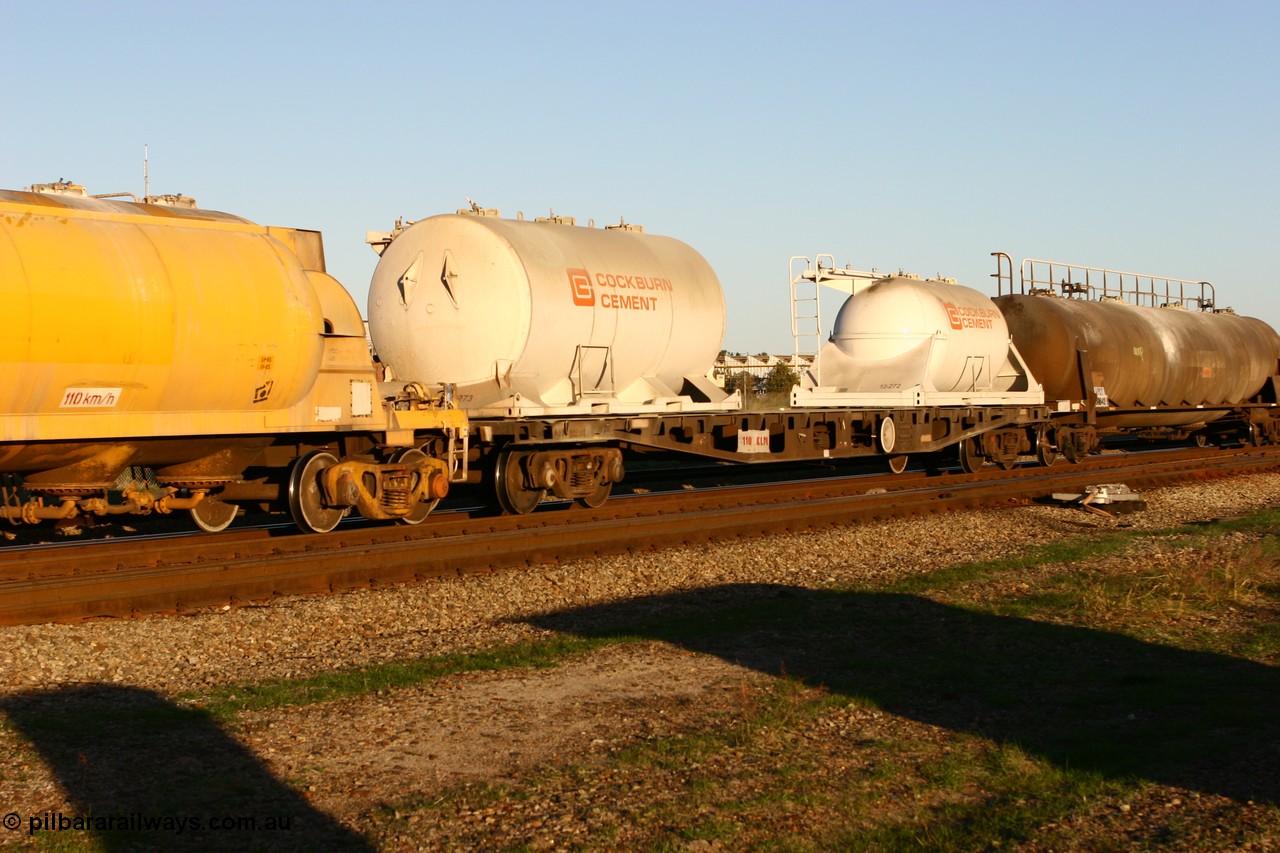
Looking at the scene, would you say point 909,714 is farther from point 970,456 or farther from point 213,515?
point 970,456

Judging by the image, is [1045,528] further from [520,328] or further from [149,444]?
[149,444]

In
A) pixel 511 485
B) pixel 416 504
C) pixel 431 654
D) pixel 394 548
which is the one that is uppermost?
pixel 511 485

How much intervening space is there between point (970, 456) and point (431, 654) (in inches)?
673

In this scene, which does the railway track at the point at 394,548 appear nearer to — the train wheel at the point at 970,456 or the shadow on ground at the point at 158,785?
the shadow on ground at the point at 158,785

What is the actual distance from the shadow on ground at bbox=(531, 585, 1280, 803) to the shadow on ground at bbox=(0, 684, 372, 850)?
10.7 feet

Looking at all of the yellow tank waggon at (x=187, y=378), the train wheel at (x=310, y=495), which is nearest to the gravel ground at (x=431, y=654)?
the yellow tank waggon at (x=187, y=378)

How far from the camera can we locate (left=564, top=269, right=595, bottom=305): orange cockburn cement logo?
1574 centimetres

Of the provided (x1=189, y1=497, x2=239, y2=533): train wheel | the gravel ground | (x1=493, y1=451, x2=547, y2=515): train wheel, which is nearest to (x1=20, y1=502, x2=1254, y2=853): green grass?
the gravel ground

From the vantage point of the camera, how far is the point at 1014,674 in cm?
762

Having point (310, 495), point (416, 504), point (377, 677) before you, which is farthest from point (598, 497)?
point (377, 677)

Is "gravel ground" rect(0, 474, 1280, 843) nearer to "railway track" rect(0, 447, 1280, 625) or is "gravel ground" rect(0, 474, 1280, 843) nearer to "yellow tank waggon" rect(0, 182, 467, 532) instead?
"railway track" rect(0, 447, 1280, 625)

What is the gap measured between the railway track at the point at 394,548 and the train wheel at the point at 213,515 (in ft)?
0.86

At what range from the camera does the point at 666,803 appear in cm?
534

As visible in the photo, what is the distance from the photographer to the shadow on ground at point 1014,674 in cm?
597
